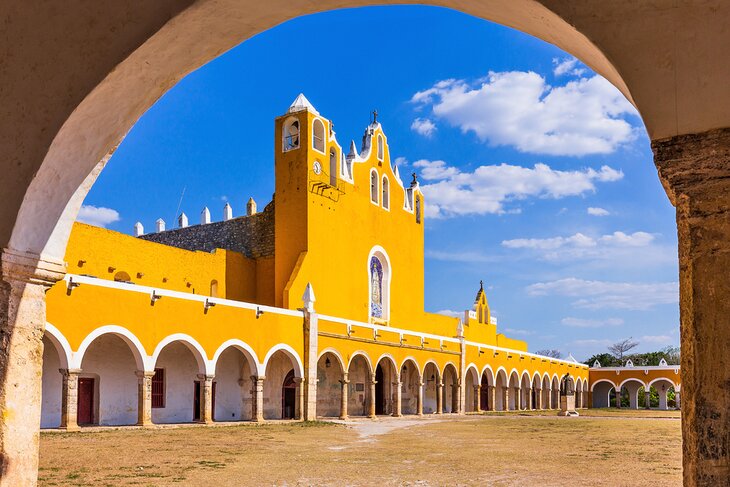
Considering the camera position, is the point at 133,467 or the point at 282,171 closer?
the point at 133,467

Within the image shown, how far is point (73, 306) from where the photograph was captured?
15.3 meters

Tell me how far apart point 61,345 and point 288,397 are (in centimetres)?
986

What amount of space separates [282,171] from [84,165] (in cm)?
2215

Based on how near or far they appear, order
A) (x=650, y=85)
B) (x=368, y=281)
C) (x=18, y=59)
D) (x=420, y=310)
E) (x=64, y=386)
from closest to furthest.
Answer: (x=650, y=85)
(x=18, y=59)
(x=64, y=386)
(x=368, y=281)
(x=420, y=310)

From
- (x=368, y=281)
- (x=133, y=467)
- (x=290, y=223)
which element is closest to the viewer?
(x=133, y=467)

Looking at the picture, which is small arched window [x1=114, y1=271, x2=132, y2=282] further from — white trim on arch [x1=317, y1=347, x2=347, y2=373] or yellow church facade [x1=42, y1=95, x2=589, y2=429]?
white trim on arch [x1=317, y1=347, x2=347, y2=373]

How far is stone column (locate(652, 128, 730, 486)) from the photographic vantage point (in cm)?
246

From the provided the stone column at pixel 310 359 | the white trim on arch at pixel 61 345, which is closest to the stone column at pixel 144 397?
the white trim on arch at pixel 61 345

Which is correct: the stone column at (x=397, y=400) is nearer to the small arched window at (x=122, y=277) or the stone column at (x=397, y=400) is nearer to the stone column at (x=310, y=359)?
the stone column at (x=310, y=359)

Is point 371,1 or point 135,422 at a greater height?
point 371,1

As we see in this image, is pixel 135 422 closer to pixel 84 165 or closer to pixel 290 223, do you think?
pixel 290 223

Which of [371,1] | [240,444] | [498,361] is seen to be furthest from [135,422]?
[498,361]

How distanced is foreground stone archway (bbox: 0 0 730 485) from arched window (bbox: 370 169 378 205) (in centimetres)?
2573

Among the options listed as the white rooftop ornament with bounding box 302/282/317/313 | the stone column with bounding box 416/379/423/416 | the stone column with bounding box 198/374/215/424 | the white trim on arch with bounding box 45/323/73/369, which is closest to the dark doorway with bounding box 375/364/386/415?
the stone column with bounding box 416/379/423/416
